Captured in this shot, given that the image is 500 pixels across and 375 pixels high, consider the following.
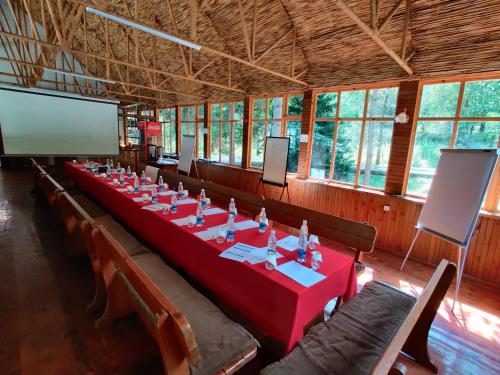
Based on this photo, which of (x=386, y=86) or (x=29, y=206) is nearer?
(x=386, y=86)

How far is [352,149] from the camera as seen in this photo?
499 centimetres

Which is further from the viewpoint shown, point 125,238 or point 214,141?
point 214,141

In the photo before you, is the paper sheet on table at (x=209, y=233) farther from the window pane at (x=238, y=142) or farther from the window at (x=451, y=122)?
the window pane at (x=238, y=142)

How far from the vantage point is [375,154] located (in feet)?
15.4

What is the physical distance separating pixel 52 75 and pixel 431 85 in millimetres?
13917

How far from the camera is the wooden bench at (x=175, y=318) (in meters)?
1.14

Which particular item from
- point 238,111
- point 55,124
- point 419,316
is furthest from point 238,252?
point 55,124

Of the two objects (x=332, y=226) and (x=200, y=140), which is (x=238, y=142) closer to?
(x=200, y=140)

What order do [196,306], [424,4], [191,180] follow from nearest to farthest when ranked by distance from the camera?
1. [196,306]
2. [424,4]
3. [191,180]

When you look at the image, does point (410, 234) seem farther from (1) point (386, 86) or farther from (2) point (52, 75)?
(2) point (52, 75)

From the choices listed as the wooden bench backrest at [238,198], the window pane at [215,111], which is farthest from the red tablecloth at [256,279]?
the window pane at [215,111]

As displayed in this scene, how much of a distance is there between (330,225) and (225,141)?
20.4 feet

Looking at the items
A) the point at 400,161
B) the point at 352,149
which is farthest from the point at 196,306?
the point at 352,149

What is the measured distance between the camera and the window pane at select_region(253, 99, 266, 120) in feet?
22.5
